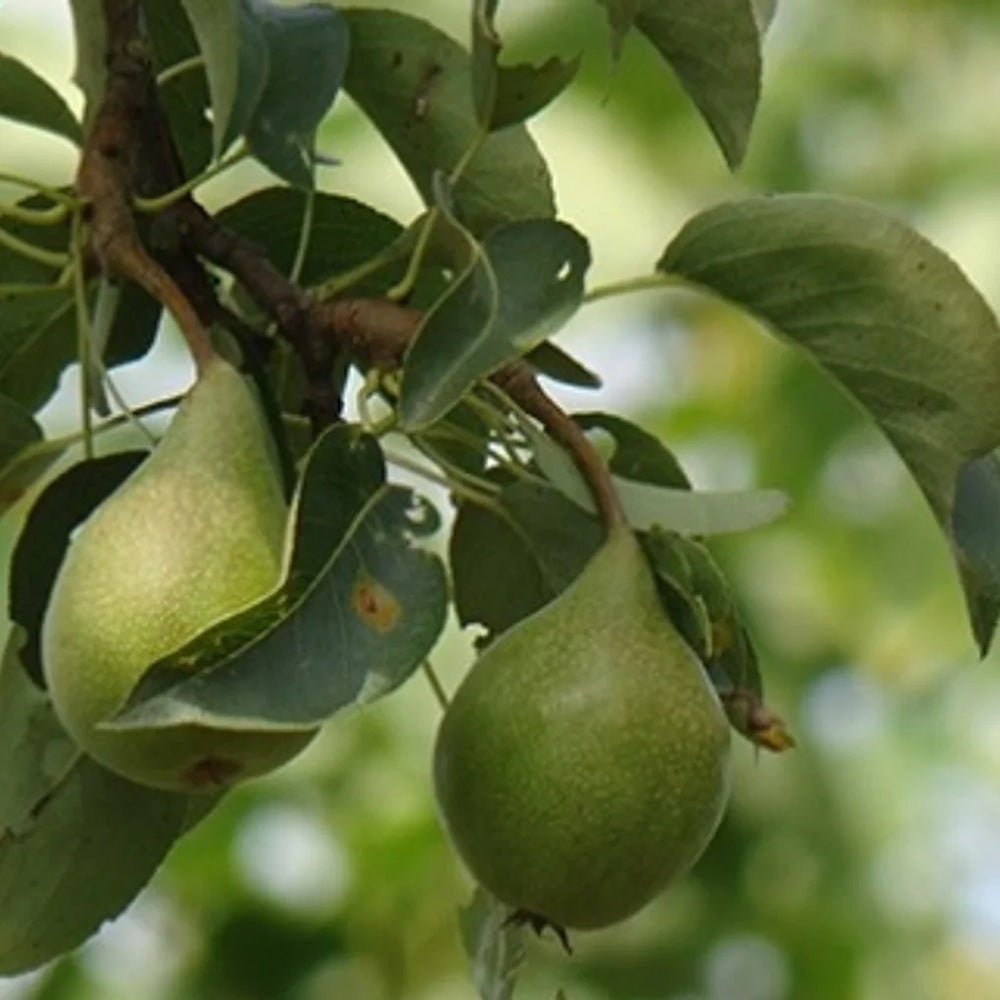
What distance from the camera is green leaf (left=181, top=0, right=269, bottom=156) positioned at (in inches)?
54.9

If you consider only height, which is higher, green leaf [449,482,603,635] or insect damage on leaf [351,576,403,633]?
insect damage on leaf [351,576,403,633]

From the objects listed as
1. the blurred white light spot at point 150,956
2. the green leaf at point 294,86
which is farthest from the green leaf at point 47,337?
the blurred white light spot at point 150,956

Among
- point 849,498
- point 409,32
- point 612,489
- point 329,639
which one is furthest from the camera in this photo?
point 849,498

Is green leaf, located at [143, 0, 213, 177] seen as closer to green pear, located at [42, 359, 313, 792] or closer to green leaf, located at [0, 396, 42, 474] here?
green leaf, located at [0, 396, 42, 474]

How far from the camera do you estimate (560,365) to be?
1463 millimetres

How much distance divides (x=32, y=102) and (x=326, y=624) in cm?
37

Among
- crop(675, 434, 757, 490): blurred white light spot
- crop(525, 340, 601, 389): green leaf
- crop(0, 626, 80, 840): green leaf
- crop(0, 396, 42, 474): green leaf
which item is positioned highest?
crop(525, 340, 601, 389): green leaf

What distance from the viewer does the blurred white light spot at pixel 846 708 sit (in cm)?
301

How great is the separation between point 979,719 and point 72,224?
190 centimetres

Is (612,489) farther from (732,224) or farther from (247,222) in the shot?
(247,222)

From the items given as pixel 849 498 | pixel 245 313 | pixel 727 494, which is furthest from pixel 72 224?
pixel 849 498

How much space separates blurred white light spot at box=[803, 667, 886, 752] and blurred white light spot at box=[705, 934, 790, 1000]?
19cm

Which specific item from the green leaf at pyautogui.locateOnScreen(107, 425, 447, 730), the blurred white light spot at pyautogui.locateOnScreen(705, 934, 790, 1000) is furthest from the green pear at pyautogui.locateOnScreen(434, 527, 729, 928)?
the blurred white light spot at pyautogui.locateOnScreen(705, 934, 790, 1000)

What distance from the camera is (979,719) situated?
321 cm
